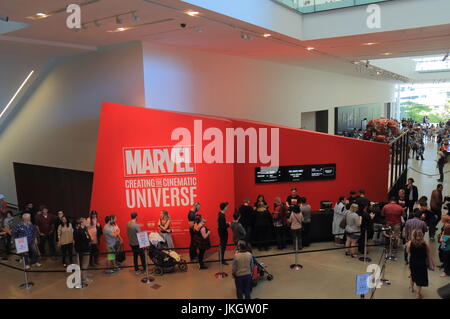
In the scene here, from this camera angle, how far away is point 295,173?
10281 millimetres

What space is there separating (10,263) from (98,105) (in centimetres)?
478

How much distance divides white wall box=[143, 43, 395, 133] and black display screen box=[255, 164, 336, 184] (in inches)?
120

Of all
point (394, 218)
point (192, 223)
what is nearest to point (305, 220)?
point (394, 218)

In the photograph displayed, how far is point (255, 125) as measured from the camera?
32.3ft

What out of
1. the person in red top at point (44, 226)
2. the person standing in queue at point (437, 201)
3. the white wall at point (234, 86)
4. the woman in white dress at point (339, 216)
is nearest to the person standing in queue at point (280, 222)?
the woman in white dress at point (339, 216)

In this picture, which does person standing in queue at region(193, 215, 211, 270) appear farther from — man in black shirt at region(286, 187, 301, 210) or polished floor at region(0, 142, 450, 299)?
man in black shirt at region(286, 187, 301, 210)

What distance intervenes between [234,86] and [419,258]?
27.9 ft

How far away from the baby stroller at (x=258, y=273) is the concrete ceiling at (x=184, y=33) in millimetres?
4941

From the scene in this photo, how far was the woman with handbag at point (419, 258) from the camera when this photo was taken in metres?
6.44

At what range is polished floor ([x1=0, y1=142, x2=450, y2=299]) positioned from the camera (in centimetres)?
711

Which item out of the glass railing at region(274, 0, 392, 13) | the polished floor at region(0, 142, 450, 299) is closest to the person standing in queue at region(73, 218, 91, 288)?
the polished floor at region(0, 142, 450, 299)

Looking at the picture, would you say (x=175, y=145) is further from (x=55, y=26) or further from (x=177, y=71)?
(x=55, y=26)

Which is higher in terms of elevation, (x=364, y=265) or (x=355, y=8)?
(x=355, y=8)
